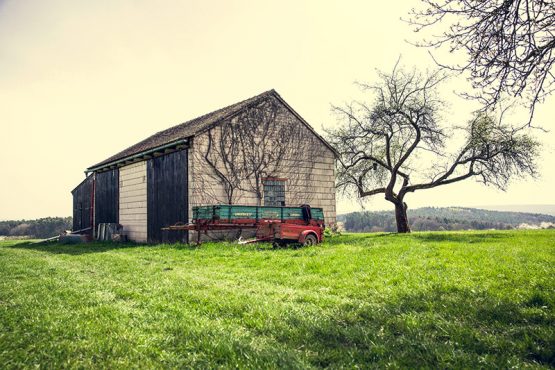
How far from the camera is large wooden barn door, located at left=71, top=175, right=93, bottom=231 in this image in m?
27.6

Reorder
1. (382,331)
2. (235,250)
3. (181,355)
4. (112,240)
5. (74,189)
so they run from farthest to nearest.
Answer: (74,189), (112,240), (235,250), (382,331), (181,355)

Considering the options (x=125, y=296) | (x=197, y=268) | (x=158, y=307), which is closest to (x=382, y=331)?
(x=158, y=307)

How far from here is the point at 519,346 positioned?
12.3 feet

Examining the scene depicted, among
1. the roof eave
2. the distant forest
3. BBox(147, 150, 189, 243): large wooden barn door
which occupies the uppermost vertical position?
the roof eave

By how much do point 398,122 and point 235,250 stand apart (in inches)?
644

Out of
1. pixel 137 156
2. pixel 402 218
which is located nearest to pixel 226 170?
pixel 137 156

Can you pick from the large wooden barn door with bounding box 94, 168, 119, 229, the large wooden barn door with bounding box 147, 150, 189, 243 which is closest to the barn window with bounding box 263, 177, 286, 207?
the large wooden barn door with bounding box 147, 150, 189, 243

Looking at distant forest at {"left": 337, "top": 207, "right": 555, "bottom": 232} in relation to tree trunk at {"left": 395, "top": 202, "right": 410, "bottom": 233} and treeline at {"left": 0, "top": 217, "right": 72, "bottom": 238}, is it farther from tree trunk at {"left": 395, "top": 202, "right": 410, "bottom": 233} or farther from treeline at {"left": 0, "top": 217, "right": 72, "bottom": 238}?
treeline at {"left": 0, "top": 217, "right": 72, "bottom": 238}

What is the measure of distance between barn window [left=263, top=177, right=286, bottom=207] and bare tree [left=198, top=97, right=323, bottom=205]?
0.30 m

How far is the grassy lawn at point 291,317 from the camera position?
3637 mm

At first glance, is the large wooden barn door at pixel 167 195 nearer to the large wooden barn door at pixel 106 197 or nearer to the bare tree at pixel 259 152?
the bare tree at pixel 259 152

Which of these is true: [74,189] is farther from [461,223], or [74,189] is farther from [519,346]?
[461,223]

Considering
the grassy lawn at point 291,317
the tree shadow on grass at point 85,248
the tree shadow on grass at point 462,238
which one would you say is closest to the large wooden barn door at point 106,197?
the tree shadow on grass at point 85,248

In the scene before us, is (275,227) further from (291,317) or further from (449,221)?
(449,221)
